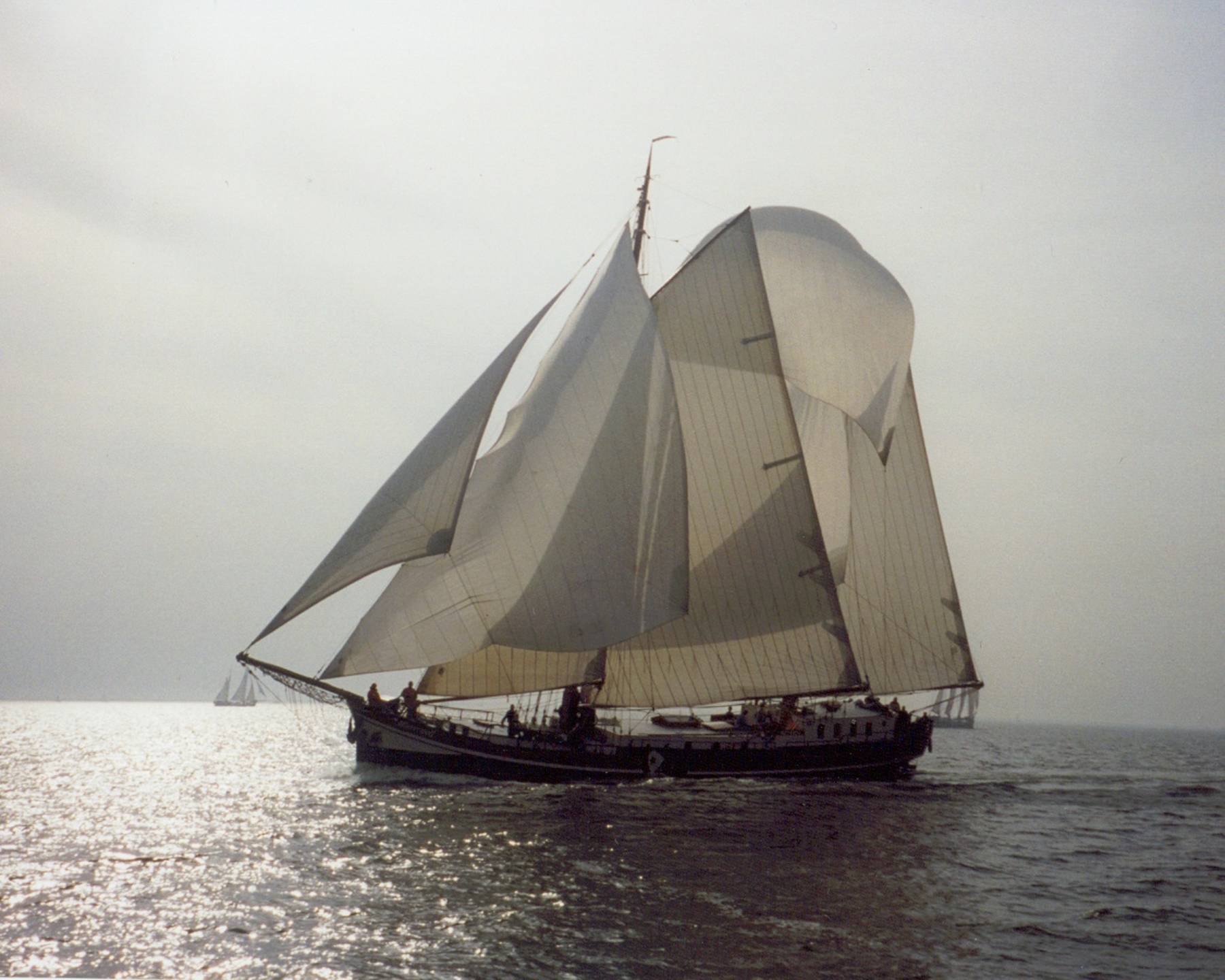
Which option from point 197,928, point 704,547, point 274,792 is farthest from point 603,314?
point 197,928

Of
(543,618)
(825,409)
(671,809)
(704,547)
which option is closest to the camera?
(671,809)

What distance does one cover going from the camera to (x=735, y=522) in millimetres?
38812

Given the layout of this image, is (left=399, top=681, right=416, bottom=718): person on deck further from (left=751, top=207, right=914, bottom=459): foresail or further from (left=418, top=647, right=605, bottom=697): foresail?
(left=751, top=207, right=914, bottom=459): foresail

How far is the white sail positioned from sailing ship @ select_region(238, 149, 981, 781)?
7 cm

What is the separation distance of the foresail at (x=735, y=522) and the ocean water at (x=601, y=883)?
3.94m

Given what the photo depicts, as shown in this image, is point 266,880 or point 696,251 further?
point 696,251

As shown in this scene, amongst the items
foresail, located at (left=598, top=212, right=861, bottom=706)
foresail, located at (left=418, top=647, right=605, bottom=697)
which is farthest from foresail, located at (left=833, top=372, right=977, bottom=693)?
foresail, located at (left=418, top=647, right=605, bottom=697)

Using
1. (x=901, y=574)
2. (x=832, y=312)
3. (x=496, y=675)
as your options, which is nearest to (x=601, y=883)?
(x=496, y=675)

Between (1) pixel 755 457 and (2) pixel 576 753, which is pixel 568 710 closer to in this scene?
(2) pixel 576 753

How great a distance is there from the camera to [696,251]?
40719 mm

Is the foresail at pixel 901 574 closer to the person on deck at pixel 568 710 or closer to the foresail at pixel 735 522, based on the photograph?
the foresail at pixel 735 522

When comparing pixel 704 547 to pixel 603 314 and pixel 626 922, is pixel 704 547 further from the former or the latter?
pixel 626 922

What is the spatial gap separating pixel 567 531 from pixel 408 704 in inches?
319

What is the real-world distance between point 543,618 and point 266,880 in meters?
13.6
